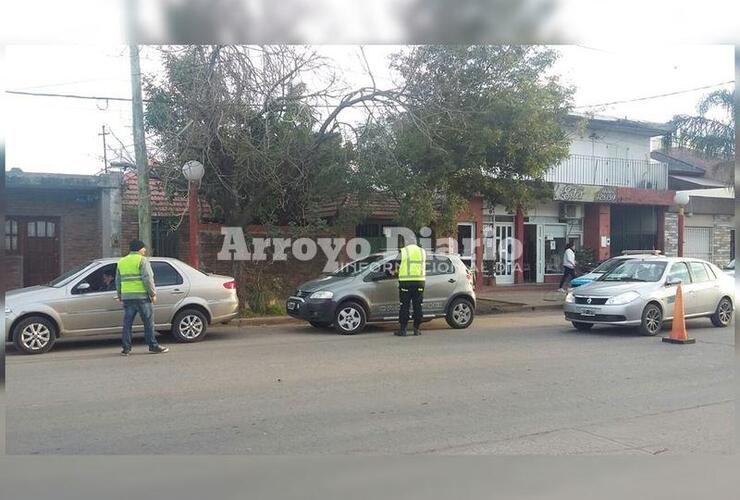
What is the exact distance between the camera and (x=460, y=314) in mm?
12875

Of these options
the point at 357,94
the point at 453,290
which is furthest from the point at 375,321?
the point at 357,94

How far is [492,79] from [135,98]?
7.21m

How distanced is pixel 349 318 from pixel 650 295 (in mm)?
5364

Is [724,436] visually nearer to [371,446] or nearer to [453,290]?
[371,446]

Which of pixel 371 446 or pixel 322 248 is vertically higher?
pixel 322 248

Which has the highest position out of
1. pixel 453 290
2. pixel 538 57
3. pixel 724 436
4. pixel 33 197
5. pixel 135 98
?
pixel 538 57

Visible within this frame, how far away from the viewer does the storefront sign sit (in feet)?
69.5

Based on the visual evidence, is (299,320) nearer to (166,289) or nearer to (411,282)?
(411,282)

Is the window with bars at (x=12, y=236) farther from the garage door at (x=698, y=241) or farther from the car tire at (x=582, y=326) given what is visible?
the garage door at (x=698, y=241)

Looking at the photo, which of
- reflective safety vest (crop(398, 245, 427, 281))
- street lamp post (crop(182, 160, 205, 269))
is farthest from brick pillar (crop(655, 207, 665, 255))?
street lamp post (crop(182, 160, 205, 269))

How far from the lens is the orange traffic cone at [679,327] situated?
10.9 metres

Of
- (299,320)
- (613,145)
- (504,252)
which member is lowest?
(299,320)

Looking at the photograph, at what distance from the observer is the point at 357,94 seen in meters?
13.5

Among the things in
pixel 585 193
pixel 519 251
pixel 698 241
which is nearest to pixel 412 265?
pixel 519 251
